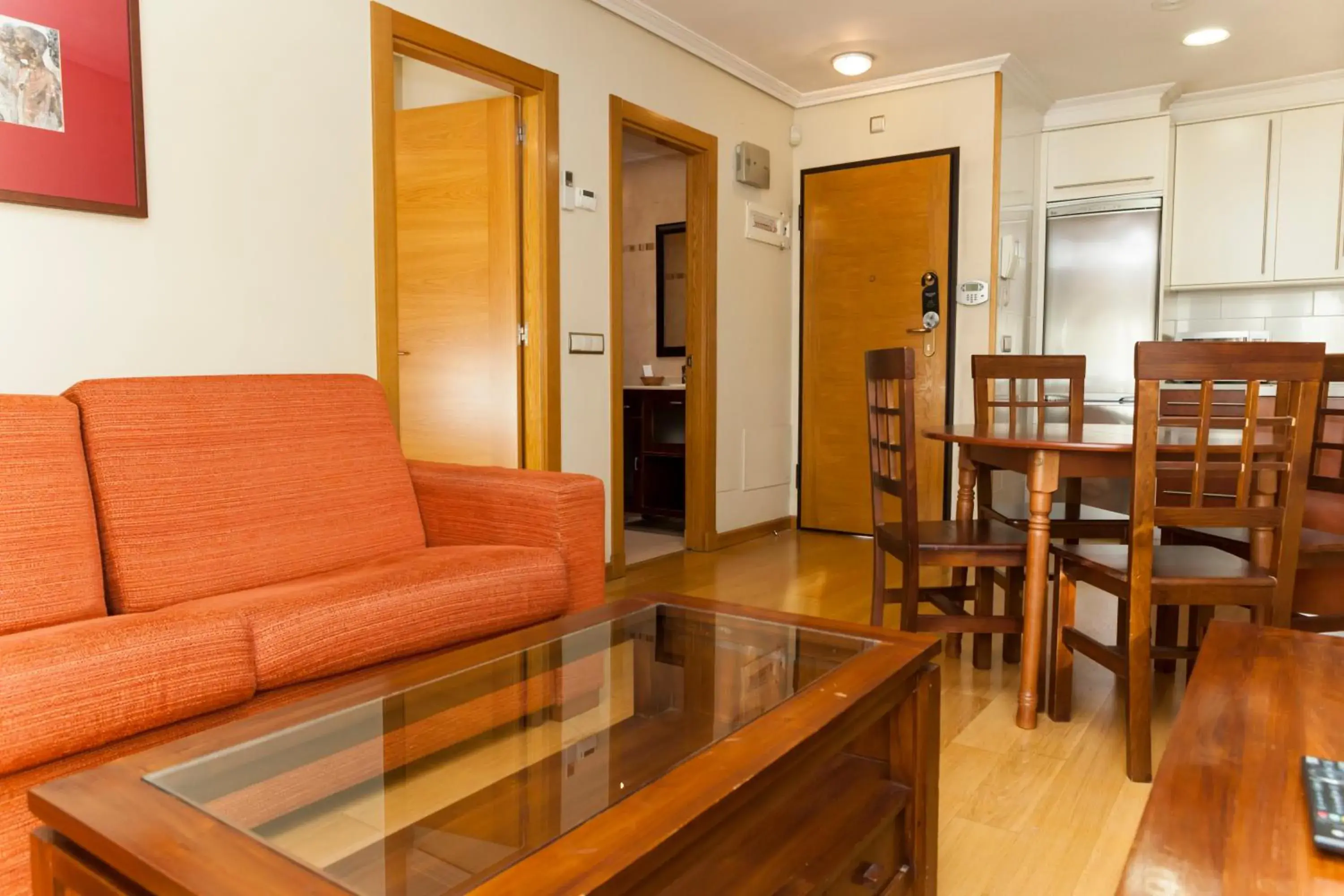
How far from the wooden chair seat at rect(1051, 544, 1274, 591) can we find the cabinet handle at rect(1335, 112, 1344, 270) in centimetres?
333

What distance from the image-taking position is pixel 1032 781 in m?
1.98

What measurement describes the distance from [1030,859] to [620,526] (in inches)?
97.4

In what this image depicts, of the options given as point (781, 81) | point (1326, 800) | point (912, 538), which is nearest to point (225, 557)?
point (912, 538)

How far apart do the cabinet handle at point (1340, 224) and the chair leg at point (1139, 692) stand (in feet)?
13.0

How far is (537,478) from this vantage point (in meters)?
2.35

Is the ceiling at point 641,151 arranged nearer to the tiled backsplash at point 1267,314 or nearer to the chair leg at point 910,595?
the tiled backsplash at point 1267,314

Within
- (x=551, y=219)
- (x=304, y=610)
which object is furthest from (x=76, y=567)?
(x=551, y=219)

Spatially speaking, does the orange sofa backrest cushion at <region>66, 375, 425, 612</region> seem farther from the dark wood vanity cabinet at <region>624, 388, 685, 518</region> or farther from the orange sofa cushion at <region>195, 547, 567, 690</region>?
the dark wood vanity cabinet at <region>624, 388, 685, 518</region>

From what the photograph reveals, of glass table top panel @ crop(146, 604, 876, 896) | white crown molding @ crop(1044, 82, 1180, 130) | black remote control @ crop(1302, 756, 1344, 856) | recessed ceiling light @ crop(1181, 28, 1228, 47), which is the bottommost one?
glass table top panel @ crop(146, 604, 876, 896)

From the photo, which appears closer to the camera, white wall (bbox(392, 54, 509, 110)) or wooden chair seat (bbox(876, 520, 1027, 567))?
wooden chair seat (bbox(876, 520, 1027, 567))

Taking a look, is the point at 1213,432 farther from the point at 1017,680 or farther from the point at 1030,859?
the point at 1030,859

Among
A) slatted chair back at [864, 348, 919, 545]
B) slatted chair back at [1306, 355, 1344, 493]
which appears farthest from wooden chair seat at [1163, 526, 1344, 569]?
slatted chair back at [864, 348, 919, 545]

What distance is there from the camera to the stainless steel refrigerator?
4941mm

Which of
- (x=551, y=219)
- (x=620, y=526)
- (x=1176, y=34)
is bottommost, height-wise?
(x=620, y=526)
